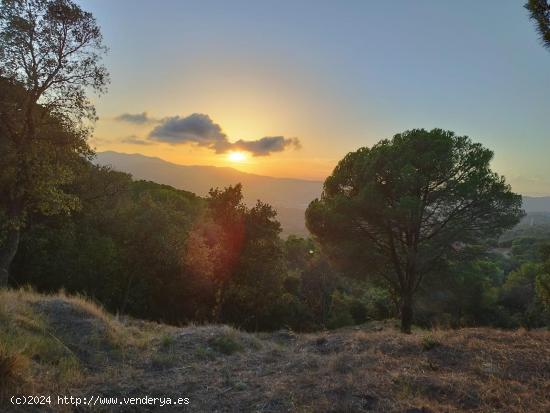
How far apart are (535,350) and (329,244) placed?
489 inches

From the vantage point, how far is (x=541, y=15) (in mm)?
7211

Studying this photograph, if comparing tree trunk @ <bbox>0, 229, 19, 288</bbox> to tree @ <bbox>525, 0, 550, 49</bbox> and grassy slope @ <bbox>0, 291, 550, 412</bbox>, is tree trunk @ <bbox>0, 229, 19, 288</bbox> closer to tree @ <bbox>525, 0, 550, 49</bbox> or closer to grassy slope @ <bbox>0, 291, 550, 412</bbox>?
grassy slope @ <bbox>0, 291, 550, 412</bbox>

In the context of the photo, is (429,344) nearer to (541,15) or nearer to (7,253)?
(541,15)

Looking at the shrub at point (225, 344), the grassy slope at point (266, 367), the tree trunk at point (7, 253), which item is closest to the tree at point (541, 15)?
the grassy slope at point (266, 367)

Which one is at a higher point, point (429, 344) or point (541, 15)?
point (541, 15)

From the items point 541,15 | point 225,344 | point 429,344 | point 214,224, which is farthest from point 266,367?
point 214,224

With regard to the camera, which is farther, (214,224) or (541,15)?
(214,224)

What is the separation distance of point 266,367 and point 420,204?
469 inches

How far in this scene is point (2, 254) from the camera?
15883 millimetres

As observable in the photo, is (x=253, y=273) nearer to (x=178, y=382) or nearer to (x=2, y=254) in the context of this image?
(x=2, y=254)

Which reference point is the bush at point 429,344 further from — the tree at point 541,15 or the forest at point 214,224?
the forest at point 214,224

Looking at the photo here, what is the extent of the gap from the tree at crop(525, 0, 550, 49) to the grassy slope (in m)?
5.91

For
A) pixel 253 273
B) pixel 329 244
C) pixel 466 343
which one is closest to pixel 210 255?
pixel 253 273

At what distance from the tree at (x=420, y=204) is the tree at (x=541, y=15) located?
10243 mm
